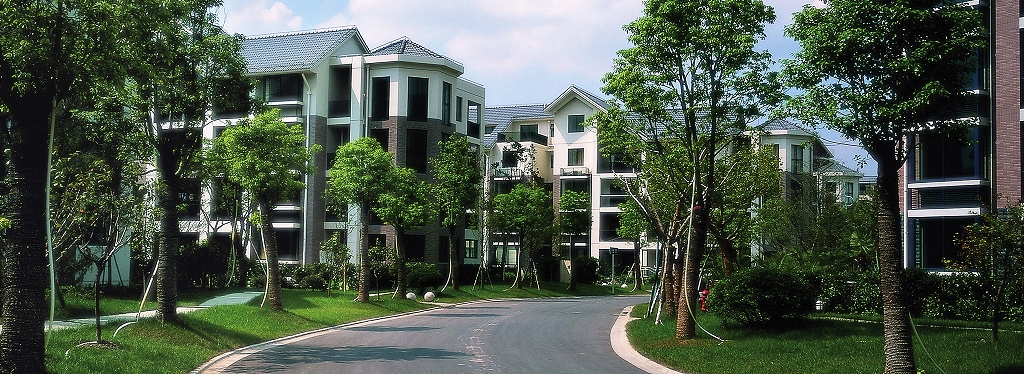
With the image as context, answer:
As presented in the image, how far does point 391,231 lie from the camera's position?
4703 cm

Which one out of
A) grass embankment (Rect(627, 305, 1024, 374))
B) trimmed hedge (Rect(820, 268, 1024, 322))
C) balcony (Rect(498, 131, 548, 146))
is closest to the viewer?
grass embankment (Rect(627, 305, 1024, 374))

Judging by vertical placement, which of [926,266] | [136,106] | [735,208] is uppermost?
[136,106]

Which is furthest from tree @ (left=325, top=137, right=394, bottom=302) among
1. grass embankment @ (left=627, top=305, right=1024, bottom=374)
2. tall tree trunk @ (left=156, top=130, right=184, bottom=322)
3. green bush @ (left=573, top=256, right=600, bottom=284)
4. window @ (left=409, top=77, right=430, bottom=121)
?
green bush @ (left=573, top=256, right=600, bottom=284)

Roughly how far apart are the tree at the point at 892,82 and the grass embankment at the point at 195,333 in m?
11.7

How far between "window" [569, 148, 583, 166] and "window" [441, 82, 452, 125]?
716 inches

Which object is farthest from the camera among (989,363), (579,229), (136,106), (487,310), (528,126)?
(528,126)

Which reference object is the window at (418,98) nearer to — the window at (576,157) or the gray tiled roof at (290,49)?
the gray tiled roof at (290,49)

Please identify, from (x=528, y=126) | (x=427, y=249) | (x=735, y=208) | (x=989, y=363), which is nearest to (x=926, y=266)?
(x=735, y=208)

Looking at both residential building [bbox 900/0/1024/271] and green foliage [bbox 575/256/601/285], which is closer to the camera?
residential building [bbox 900/0/1024/271]

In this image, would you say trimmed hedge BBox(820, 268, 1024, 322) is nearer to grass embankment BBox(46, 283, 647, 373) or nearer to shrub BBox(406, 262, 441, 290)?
grass embankment BBox(46, 283, 647, 373)

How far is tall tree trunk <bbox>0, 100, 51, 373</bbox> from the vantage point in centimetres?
1155

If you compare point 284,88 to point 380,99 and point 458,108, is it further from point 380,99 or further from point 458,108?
point 458,108

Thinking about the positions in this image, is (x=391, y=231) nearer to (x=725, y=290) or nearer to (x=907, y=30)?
(x=725, y=290)

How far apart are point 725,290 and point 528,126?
169 ft
